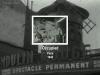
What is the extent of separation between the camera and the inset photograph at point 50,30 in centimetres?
449

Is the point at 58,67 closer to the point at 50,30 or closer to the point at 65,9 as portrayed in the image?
the point at 50,30

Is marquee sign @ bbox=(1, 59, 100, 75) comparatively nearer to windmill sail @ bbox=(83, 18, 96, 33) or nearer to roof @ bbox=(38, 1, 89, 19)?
windmill sail @ bbox=(83, 18, 96, 33)

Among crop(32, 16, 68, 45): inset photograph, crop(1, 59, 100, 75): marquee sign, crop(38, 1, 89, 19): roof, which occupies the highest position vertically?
crop(38, 1, 89, 19): roof

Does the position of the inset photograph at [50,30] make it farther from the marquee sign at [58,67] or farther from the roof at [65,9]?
the marquee sign at [58,67]

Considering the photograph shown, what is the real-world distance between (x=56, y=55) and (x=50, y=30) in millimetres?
335

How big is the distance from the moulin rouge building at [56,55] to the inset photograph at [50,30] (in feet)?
0.18

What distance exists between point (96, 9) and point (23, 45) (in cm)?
107

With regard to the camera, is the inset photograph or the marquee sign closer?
the marquee sign

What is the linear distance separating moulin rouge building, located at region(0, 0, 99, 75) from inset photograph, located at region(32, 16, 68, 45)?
0.05 meters

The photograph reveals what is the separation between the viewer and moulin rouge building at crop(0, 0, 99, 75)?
14.4 feet

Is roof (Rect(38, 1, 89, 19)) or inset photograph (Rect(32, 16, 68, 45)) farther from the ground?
roof (Rect(38, 1, 89, 19))

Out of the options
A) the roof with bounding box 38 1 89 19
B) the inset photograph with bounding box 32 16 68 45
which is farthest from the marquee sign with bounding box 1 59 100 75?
the roof with bounding box 38 1 89 19

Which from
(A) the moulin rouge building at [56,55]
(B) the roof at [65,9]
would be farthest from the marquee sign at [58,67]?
(B) the roof at [65,9]

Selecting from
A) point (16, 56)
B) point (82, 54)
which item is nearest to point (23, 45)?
point (16, 56)
